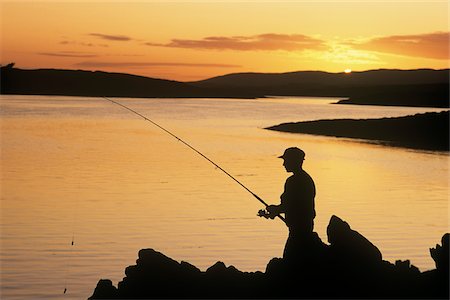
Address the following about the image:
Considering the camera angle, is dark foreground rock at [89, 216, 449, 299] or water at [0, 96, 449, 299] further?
water at [0, 96, 449, 299]

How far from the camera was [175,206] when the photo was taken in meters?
22.7

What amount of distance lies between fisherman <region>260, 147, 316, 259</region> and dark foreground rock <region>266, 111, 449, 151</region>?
37.1 m

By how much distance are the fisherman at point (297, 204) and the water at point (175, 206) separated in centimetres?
417

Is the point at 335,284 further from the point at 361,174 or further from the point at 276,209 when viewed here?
the point at 361,174

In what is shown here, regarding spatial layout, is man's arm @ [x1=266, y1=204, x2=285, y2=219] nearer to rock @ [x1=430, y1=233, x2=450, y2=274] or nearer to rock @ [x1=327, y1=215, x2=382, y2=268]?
rock @ [x1=327, y1=215, x2=382, y2=268]

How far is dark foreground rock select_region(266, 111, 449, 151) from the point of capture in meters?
51.2

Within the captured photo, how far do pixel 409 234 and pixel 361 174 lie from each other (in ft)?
45.2

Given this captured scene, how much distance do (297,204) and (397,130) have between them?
4723 centimetres

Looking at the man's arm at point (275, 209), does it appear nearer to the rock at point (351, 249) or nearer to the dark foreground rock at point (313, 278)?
the dark foreground rock at point (313, 278)

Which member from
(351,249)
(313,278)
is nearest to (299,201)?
(313,278)

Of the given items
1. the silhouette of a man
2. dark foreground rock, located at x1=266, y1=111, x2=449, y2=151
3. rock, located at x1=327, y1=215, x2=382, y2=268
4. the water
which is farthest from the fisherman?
dark foreground rock, located at x1=266, y1=111, x2=449, y2=151

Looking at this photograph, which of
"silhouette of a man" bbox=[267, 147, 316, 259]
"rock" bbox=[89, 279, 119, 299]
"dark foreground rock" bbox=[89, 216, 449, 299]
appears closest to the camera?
"silhouette of a man" bbox=[267, 147, 316, 259]

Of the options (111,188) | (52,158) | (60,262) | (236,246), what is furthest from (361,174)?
(60,262)

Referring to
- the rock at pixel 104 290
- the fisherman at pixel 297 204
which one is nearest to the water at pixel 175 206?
the rock at pixel 104 290
